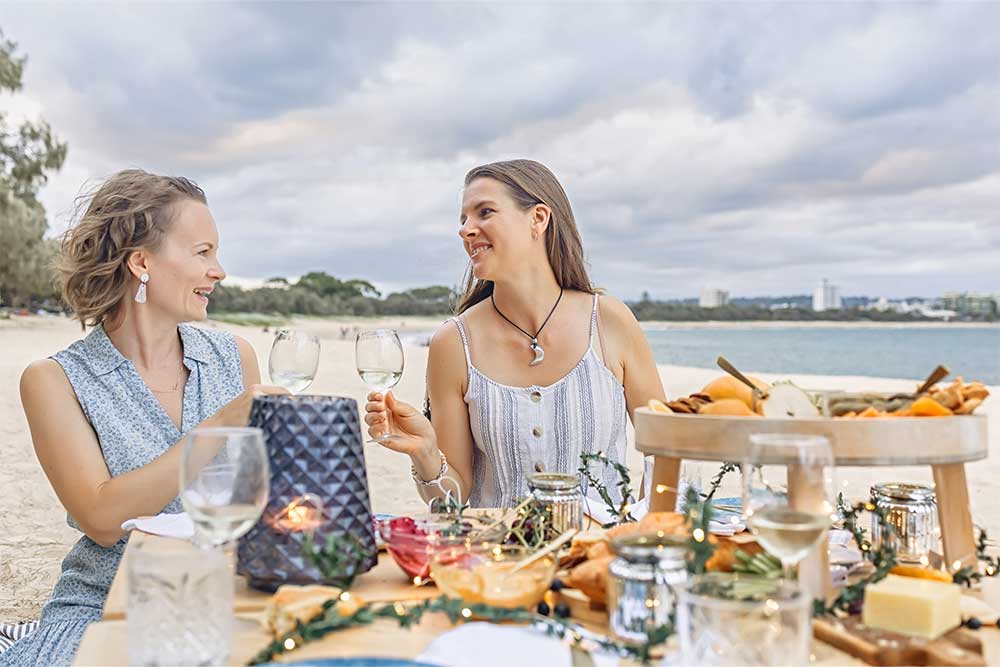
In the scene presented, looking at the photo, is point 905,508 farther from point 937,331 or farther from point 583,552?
point 937,331

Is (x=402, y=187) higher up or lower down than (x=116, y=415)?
higher up

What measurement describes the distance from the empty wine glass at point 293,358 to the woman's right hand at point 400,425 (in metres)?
0.16

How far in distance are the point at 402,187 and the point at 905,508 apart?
6539 centimetres

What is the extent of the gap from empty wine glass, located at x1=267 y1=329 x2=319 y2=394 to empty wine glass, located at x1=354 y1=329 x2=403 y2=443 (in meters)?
0.12

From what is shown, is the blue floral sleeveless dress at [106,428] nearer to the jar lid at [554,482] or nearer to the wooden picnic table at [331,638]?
the wooden picnic table at [331,638]

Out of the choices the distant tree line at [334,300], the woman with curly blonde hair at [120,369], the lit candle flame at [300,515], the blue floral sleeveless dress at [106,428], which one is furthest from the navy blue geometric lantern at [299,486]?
the distant tree line at [334,300]

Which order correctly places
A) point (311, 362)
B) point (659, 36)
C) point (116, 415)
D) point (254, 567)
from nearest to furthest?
point (254, 567) < point (311, 362) < point (116, 415) < point (659, 36)

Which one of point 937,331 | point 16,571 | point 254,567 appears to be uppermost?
→ point 937,331

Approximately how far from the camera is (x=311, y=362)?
1.99m

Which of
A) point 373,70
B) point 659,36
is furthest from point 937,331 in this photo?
point 373,70

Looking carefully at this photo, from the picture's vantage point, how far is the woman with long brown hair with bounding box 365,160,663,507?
2.97m

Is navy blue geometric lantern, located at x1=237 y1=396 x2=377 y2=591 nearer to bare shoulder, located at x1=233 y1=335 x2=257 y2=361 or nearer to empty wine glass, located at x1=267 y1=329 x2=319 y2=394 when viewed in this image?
empty wine glass, located at x1=267 y1=329 x2=319 y2=394

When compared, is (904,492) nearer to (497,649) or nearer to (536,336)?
(497,649)

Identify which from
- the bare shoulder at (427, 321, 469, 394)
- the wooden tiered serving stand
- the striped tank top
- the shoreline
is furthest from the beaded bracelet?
the shoreline
